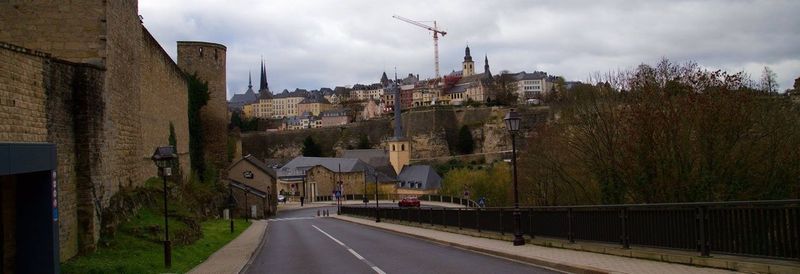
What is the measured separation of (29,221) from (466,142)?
133 m

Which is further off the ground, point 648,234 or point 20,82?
point 20,82

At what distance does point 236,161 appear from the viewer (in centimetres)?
6969

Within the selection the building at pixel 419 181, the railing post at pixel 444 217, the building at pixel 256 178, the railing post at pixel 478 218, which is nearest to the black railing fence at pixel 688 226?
the railing post at pixel 478 218

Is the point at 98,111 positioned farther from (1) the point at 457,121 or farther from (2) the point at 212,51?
(1) the point at 457,121

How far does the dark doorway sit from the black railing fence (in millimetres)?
10322

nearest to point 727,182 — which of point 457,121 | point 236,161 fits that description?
point 236,161

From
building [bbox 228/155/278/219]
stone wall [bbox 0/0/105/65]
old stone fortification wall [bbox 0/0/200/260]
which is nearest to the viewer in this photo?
old stone fortification wall [bbox 0/0/200/260]

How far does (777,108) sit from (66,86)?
22.5m

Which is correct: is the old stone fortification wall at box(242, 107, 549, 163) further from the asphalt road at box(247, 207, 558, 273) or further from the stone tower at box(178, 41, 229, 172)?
the asphalt road at box(247, 207, 558, 273)

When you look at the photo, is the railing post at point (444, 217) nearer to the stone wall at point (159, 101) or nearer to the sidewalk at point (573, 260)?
the sidewalk at point (573, 260)

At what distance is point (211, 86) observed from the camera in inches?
1868

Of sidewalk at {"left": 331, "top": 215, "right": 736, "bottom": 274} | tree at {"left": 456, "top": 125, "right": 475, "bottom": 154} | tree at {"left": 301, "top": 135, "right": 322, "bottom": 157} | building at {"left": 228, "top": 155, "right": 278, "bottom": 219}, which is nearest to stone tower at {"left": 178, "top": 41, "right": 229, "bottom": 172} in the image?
building at {"left": 228, "top": 155, "right": 278, "bottom": 219}

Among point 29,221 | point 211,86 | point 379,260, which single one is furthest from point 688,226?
point 211,86

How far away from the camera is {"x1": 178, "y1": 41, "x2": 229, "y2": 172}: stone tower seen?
46.7 meters
